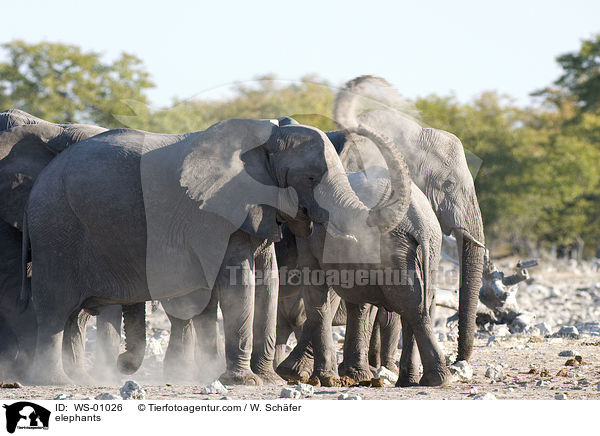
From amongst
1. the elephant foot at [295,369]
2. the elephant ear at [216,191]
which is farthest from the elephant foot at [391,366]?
the elephant ear at [216,191]

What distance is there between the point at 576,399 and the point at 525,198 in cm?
3193

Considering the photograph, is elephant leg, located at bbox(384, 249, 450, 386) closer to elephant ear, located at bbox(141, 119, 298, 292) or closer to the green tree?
elephant ear, located at bbox(141, 119, 298, 292)

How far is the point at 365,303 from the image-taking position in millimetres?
8844

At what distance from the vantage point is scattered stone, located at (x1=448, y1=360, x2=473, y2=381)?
870 cm

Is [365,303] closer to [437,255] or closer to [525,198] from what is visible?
[437,255]

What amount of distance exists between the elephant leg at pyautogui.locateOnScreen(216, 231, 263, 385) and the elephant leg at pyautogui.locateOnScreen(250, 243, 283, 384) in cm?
29

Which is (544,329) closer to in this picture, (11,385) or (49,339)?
(49,339)

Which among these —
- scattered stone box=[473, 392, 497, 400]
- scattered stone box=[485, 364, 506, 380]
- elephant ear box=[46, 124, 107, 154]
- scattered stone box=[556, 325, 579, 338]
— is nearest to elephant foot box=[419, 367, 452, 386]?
scattered stone box=[485, 364, 506, 380]

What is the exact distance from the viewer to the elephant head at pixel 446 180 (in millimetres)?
9594

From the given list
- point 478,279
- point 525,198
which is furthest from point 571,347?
point 525,198

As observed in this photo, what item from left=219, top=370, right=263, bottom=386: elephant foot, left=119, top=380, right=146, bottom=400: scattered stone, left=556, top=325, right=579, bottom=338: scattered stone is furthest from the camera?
left=556, top=325, right=579, bottom=338: scattered stone

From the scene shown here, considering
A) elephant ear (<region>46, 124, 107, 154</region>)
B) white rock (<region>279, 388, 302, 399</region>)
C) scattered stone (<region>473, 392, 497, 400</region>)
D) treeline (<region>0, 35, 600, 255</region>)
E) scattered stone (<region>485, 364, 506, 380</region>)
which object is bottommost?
white rock (<region>279, 388, 302, 399</region>)
